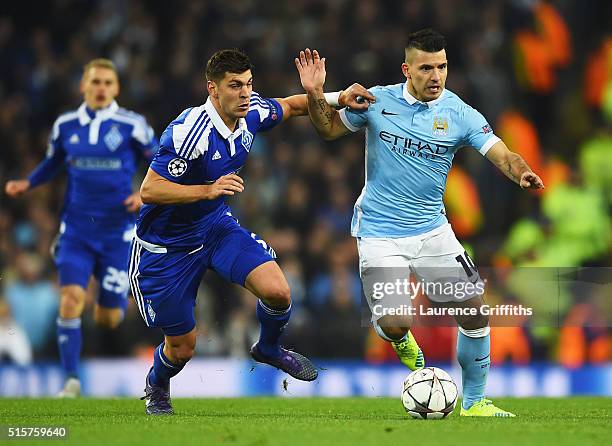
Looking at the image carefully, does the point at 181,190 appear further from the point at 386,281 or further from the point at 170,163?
the point at 386,281

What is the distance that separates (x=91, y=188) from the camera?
34.6 feet

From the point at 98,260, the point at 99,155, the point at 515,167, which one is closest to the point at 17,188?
the point at 99,155

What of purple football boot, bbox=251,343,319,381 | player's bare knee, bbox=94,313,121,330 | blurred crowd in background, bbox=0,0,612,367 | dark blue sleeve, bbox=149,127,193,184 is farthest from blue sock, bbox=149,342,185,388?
blurred crowd in background, bbox=0,0,612,367

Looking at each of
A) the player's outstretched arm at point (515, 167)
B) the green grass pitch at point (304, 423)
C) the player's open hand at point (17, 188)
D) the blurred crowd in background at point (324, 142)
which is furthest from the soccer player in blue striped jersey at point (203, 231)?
the blurred crowd in background at point (324, 142)

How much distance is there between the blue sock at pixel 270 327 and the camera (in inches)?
320

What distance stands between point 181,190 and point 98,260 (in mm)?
3211

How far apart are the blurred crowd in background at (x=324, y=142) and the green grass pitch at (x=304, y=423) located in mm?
2740

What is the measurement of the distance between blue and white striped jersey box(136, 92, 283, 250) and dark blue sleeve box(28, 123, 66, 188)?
2.72 m

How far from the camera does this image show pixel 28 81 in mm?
15641

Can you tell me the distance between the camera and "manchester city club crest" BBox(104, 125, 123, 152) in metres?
10.5

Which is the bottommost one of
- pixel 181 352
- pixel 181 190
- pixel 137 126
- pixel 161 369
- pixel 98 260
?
pixel 161 369

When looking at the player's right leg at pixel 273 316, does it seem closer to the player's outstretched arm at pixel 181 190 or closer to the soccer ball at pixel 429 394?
the player's outstretched arm at pixel 181 190

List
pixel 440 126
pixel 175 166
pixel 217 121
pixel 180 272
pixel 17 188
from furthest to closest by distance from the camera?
pixel 17 188 < pixel 440 126 < pixel 180 272 < pixel 217 121 < pixel 175 166

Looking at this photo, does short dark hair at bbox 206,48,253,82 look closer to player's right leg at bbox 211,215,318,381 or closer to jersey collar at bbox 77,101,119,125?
player's right leg at bbox 211,215,318,381
